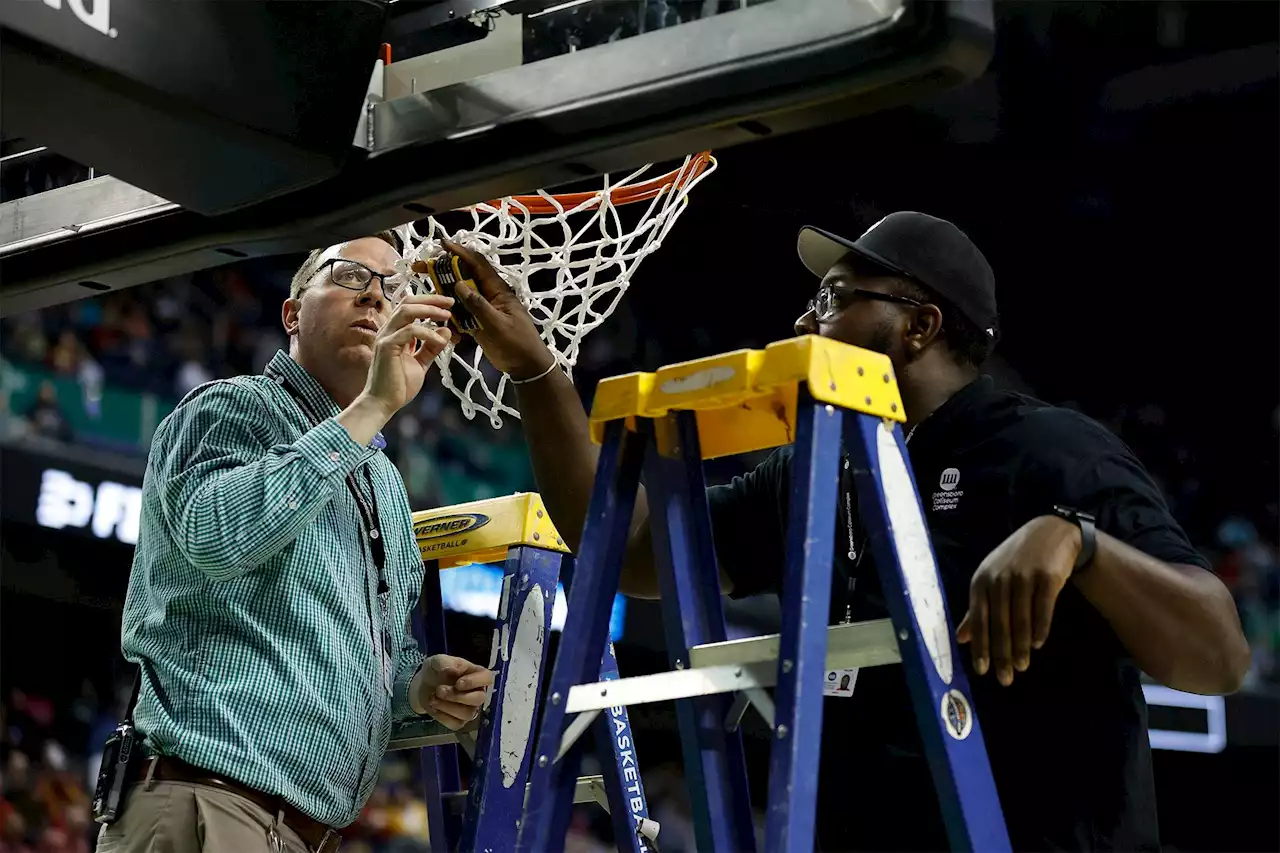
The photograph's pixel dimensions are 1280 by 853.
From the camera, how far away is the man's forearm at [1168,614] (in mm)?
2428

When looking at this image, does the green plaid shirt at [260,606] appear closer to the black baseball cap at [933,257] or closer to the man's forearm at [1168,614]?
the black baseball cap at [933,257]

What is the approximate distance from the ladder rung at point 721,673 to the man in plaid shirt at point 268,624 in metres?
0.83

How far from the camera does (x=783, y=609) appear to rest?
2178mm

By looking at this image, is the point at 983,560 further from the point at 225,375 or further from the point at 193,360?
the point at 225,375

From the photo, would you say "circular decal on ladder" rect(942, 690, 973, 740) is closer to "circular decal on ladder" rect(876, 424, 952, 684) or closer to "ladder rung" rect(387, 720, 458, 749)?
"circular decal on ladder" rect(876, 424, 952, 684)

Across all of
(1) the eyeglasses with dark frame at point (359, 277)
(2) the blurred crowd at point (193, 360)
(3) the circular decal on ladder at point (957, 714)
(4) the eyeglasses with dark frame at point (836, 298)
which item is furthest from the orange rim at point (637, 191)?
(2) the blurred crowd at point (193, 360)

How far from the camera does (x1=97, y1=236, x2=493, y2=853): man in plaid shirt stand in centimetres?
Result: 287

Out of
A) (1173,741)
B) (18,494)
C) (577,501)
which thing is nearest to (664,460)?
(577,501)

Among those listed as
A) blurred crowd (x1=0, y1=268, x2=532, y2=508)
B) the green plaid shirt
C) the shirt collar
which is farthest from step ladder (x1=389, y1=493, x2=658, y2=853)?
blurred crowd (x1=0, y1=268, x2=532, y2=508)

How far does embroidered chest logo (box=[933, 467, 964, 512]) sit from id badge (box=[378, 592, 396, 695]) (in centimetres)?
113

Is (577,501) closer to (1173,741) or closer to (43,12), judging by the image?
(43,12)

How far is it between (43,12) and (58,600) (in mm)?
9614

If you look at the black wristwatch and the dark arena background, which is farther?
the dark arena background

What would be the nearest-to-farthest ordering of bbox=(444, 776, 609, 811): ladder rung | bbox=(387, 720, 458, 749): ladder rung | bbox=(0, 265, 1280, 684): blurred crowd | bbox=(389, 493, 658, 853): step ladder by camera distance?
1. bbox=(389, 493, 658, 853): step ladder
2. bbox=(387, 720, 458, 749): ladder rung
3. bbox=(444, 776, 609, 811): ladder rung
4. bbox=(0, 265, 1280, 684): blurred crowd
